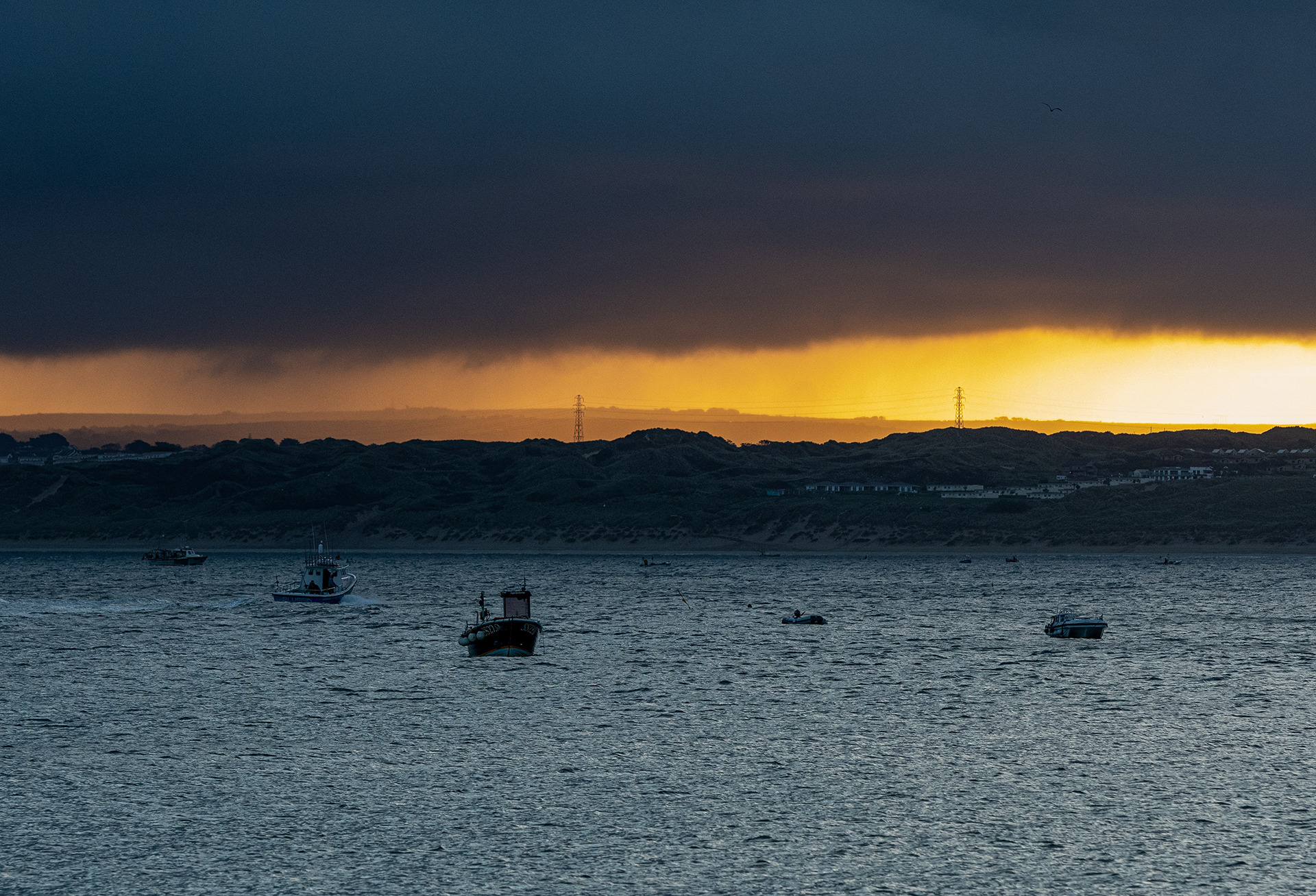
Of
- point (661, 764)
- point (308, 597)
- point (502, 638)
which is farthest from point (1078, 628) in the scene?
point (308, 597)

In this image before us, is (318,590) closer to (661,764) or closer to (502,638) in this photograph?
(502,638)

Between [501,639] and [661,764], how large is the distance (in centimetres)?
4302

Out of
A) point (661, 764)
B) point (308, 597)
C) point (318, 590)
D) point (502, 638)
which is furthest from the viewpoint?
point (318, 590)

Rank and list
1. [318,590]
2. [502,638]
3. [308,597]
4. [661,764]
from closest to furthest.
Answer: [661,764] < [502,638] < [308,597] < [318,590]

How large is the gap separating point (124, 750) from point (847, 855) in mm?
32856

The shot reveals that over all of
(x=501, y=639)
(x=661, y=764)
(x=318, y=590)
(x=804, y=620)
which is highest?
(x=661, y=764)

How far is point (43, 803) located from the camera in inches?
1722

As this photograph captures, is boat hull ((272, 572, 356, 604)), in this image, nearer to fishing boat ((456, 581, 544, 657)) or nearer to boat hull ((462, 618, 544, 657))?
fishing boat ((456, 581, 544, 657))

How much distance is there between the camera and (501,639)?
92.9m

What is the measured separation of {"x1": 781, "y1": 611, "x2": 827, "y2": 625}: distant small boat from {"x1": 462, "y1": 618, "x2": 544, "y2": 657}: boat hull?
3606cm

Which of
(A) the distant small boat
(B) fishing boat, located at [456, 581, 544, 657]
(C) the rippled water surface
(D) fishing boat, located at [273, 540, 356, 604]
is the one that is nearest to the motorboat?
(C) the rippled water surface

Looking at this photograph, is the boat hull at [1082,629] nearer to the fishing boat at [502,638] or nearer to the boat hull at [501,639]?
the fishing boat at [502,638]

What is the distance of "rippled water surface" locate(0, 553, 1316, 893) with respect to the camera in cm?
3559

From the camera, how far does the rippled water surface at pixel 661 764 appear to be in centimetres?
3559
